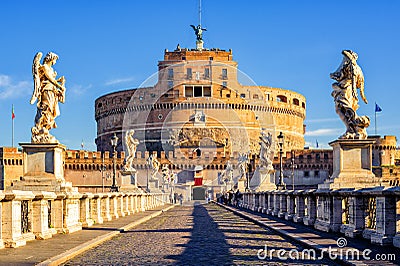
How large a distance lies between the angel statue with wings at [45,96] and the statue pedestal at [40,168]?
17 cm

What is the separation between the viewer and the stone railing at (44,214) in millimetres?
9250

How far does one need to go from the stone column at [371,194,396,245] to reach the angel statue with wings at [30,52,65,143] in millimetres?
6919

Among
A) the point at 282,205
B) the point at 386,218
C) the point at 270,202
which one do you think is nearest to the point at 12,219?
the point at 386,218

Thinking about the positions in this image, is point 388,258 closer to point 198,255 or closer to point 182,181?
point 198,255

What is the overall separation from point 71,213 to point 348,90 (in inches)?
238

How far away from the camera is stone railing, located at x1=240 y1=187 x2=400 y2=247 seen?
28.8 feet

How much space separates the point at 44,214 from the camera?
11.1 metres

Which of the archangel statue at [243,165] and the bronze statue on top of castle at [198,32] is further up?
the bronze statue on top of castle at [198,32]

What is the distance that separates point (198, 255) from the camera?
9055 millimetres

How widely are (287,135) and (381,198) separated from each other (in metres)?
92.9

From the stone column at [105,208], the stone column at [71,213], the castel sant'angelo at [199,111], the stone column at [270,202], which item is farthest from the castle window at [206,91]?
the stone column at [71,213]

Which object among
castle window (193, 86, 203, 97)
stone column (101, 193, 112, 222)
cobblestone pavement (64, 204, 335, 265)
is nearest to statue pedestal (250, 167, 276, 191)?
stone column (101, 193, 112, 222)

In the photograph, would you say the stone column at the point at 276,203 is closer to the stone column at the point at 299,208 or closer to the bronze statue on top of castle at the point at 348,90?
the stone column at the point at 299,208

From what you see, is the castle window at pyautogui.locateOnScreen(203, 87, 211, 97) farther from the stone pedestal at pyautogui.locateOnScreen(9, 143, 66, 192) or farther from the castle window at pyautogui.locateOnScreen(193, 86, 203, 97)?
the stone pedestal at pyautogui.locateOnScreen(9, 143, 66, 192)
